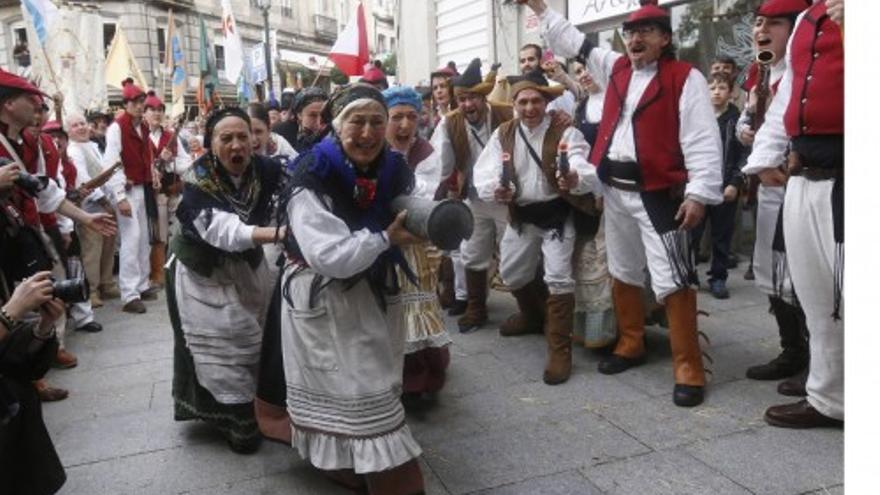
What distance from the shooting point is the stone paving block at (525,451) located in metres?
3.30

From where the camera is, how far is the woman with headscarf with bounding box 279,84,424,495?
116 inches

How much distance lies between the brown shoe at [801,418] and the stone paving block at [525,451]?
68 cm

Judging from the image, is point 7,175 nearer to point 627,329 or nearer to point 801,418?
point 627,329

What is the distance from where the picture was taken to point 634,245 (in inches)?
171

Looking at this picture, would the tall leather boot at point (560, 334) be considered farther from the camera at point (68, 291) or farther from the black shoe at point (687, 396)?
the camera at point (68, 291)

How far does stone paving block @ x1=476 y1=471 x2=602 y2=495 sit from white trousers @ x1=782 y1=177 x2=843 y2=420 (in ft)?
3.77

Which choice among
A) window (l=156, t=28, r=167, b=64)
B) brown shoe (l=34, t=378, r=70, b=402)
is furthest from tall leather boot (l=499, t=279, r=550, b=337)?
window (l=156, t=28, r=167, b=64)

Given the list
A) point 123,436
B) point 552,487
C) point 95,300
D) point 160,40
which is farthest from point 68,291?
point 160,40

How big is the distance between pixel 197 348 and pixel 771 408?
2.74 meters

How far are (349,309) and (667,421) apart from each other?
68.4 inches

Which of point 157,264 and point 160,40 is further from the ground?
point 160,40

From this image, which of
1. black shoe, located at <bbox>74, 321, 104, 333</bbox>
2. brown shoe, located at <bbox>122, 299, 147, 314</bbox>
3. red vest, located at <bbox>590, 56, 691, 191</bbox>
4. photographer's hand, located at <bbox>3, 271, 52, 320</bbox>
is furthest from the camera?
brown shoe, located at <bbox>122, 299, 147, 314</bbox>

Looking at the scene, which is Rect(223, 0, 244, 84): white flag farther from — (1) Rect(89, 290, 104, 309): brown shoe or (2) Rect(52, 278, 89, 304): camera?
(2) Rect(52, 278, 89, 304): camera

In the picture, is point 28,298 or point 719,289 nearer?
point 28,298
